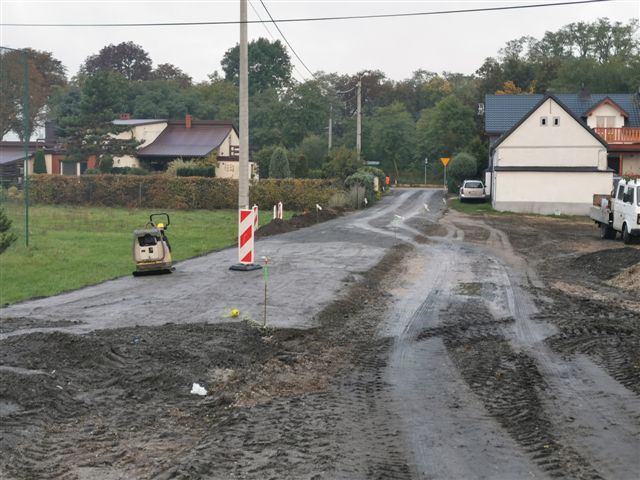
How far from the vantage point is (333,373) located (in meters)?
9.70

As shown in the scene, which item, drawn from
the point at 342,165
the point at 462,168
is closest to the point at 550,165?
the point at 342,165

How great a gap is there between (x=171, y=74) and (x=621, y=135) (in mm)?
80031

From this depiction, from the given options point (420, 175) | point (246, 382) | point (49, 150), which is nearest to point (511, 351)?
point (246, 382)

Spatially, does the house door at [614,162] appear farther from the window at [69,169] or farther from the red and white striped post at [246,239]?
the red and white striped post at [246,239]

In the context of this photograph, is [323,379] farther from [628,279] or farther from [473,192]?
[473,192]

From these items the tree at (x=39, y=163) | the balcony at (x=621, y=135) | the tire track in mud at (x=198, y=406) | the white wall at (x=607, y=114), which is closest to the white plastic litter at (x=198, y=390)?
the tire track in mud at (x=198, y=406)

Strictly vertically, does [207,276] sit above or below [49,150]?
below

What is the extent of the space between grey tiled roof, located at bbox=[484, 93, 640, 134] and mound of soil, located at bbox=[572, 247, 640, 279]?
36222mm

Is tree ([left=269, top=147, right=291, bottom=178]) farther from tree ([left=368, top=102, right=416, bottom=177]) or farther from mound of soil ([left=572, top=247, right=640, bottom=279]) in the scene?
mound of soil ([left=572, top=247, right=640, bottom=279])

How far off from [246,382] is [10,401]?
99.0 inches

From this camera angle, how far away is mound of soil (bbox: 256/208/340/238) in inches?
1270

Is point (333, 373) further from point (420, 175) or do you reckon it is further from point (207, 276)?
point (420, 175)

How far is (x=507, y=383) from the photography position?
9125 millimetres

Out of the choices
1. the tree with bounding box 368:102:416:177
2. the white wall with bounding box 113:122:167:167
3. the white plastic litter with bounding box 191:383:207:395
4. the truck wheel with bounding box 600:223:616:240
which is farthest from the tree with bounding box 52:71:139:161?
the white plastic litter with bounding box 191:383:207:395
